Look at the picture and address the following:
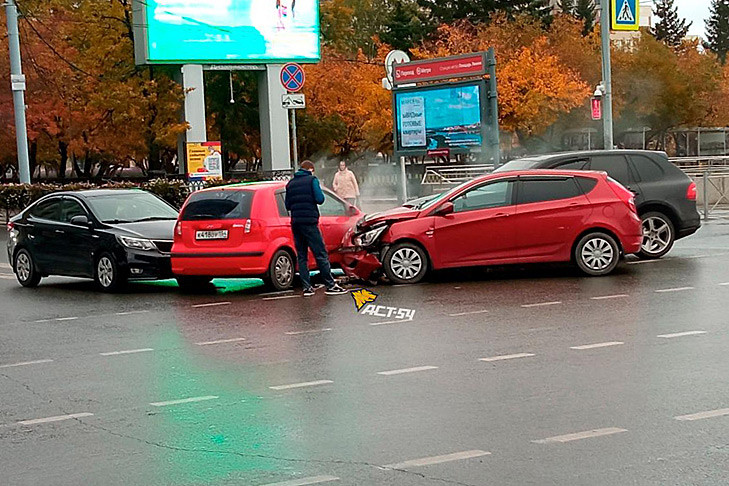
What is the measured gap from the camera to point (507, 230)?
15922 mm

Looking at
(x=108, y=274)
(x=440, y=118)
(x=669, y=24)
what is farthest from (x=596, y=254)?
(x=669, y=24)

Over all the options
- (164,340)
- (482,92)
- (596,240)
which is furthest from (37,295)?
(482,92)

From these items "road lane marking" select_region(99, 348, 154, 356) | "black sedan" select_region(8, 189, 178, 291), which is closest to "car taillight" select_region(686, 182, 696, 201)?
"black sedan" select_region(8, 189, 178, 291)

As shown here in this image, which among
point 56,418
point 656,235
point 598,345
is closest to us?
point 56,418

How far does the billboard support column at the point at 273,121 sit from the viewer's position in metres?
43.6

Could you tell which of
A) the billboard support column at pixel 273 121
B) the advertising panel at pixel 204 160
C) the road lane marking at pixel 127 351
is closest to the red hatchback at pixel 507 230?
the road lane marking at pixel 127 351

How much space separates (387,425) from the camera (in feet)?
24.2

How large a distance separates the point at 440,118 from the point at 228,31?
15850 millimetres

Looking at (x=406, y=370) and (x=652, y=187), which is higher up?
(x=652, y=187)

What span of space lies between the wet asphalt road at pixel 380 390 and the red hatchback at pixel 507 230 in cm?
103

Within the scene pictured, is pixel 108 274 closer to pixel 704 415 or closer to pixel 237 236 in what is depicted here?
pixel 237 236

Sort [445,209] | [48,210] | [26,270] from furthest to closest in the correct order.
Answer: [48,210], [26,270], [445,209]

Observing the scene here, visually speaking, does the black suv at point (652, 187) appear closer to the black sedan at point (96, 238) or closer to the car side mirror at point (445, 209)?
the car side mirror at point (445, 209)

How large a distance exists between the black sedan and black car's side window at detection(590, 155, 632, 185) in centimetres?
668
